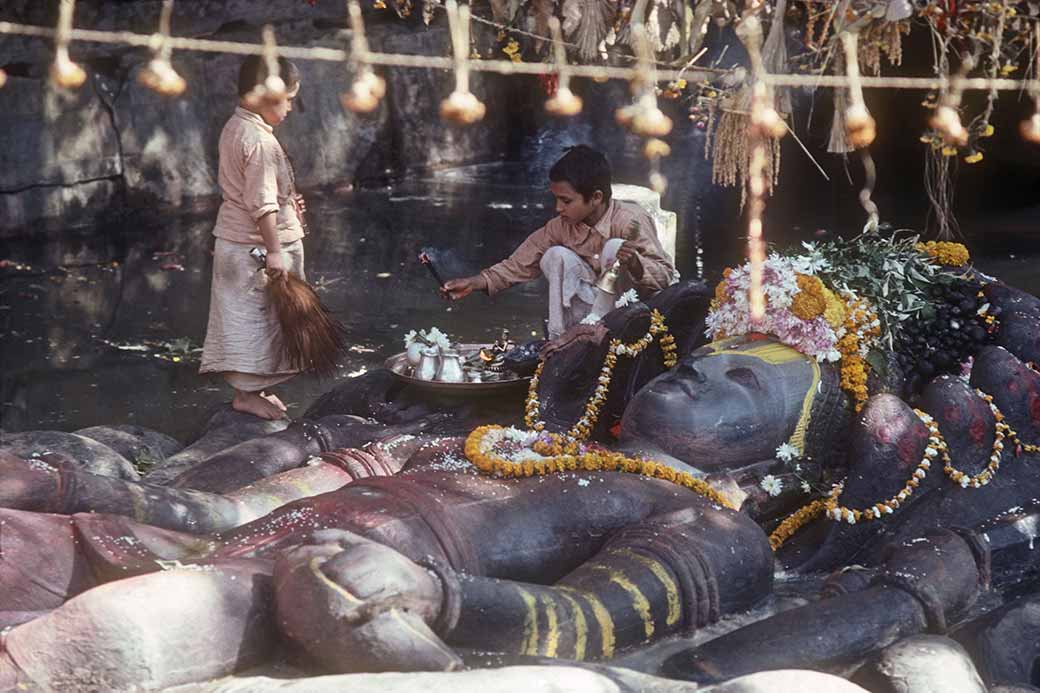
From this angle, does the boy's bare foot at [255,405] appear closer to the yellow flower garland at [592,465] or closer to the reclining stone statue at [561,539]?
the reclining stone statue at [561,539]

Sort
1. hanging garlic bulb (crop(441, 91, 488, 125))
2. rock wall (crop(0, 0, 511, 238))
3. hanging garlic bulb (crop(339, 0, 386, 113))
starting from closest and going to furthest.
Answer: hanging garlic bulb (crop(441, 91, 488, 125)), hanging garlic bulb (crop(339, 0, 386, 113)), rock wall (crop(0, 0, 511, 238))

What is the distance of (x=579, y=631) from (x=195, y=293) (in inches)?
296

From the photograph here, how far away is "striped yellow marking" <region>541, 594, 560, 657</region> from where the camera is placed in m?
3.08

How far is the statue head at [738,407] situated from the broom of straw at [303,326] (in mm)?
1948

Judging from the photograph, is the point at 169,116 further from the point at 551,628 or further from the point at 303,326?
the point at 551,628

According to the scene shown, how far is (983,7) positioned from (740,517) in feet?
6.79

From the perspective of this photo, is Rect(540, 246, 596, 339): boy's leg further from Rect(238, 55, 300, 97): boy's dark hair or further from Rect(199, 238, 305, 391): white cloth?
Rect(238, 55, 300, 97): boy's dark hair

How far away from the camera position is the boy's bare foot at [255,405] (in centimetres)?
573

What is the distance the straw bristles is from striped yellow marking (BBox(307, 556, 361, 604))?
291 centimetres

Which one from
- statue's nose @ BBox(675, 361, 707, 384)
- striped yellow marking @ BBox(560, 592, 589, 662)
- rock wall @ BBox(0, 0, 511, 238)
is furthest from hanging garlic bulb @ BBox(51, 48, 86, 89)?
rock wall @ BBox(0, 0, 511, 238)

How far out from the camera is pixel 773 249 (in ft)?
15.9

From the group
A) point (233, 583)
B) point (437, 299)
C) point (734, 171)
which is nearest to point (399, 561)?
point (233, 583)

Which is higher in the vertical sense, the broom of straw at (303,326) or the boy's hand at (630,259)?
the boy's hand at (630,259)

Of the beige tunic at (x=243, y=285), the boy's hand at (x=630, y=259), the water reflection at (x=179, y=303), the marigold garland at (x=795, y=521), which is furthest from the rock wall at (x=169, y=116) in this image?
the marigold garland at (x=795, y=521)
